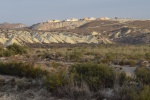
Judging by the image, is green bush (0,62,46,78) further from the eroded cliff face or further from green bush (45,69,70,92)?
the eroded cliff face

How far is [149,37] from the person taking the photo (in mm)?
132375

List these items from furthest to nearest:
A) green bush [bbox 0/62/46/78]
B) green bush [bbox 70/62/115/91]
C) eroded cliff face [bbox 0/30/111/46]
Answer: eroded cliff face [bbox 0/30/111/46]
green bush [bbox 0/62/46/78]
green bush [bbox 70/62/115/91]

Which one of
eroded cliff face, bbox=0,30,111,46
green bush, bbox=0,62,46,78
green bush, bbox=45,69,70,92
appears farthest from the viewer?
eroded cliff face, bbox=0,30,111,46

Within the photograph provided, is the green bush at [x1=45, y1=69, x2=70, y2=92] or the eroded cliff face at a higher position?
the green bush at [x1=45, y1=69, x2=70, y2=92]

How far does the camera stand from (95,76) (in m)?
14.2

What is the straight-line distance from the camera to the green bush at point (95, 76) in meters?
13.4

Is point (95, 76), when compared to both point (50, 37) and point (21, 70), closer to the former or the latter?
point (21, 70)

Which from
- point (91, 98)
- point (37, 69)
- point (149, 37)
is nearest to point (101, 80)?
point (91, 98)

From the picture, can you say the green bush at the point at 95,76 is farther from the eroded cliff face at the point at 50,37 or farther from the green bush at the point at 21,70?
the eroded cliff face at the point at 50,37

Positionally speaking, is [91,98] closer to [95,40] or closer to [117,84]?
[117,84]

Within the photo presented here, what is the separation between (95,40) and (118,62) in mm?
97812

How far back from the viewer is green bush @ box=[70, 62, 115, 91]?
44.1 ft

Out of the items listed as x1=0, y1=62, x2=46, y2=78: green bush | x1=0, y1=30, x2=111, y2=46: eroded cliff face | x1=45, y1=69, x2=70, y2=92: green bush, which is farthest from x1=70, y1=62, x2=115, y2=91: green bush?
x1=0, y1=30, x2=111, y2=46: eroded cliff face

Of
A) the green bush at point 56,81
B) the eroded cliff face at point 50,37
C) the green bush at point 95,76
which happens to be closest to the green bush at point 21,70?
the green bush at point 95,76
